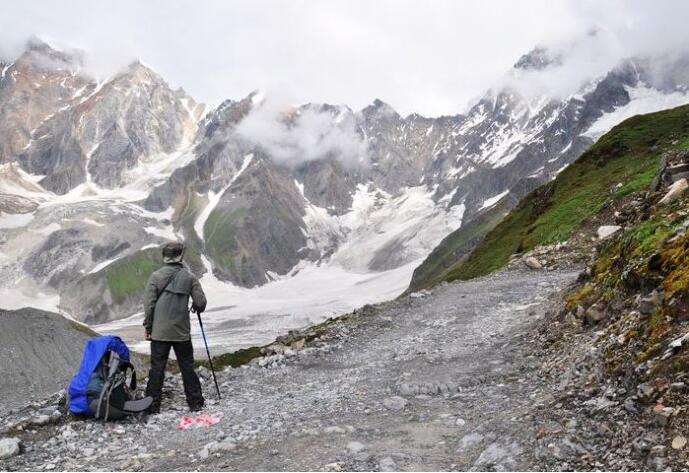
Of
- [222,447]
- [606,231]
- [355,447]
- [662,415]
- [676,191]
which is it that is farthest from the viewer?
[606,231]

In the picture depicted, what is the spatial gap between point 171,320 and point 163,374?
1240 millimetres

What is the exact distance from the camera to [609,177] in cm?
5116

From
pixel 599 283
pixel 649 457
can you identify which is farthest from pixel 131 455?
pixel 599 283

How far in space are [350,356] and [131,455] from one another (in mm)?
9005

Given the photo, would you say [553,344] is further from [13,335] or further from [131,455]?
[13,335]

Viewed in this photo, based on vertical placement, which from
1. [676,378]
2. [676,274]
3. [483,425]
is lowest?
[483,425]

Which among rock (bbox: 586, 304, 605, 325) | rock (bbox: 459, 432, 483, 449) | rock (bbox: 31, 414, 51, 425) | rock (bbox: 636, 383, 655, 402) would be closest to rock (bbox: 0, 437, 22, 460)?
rock (bbox: 31, 414, 51, 425)

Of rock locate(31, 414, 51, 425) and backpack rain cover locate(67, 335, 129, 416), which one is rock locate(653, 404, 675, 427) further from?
rock locate(31, 414, 51, 425)

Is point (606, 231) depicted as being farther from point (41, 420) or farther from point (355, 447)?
point (41, 420)

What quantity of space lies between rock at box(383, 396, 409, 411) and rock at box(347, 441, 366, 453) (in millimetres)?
2148

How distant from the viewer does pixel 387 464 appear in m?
8.58

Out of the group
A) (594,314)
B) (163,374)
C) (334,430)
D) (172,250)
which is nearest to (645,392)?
(334,430)

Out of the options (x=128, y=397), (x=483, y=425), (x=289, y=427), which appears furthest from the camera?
(x=128, y=397)

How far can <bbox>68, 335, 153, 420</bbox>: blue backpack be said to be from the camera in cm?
1193
